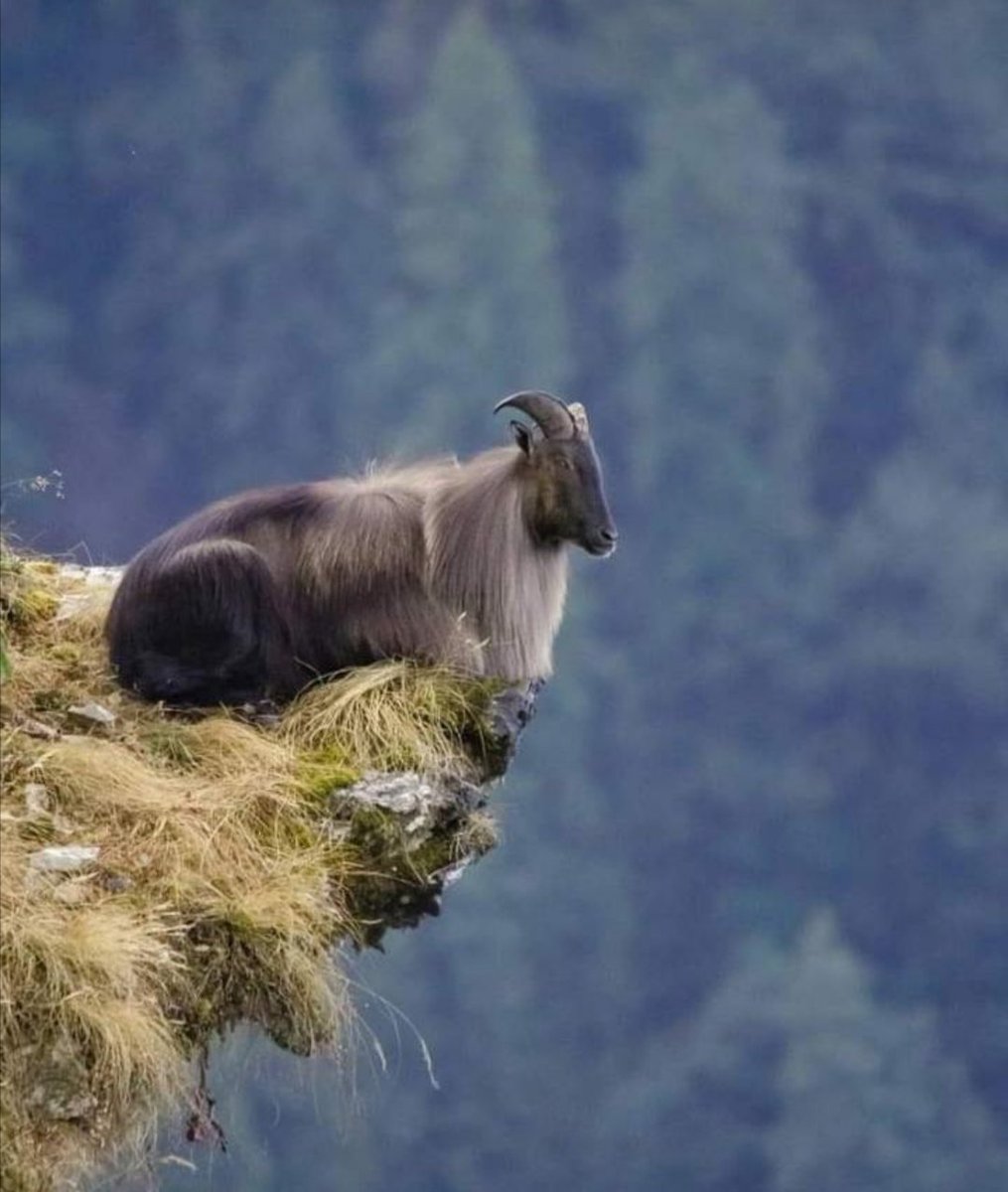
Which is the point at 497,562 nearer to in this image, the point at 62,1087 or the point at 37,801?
the point at 37,801

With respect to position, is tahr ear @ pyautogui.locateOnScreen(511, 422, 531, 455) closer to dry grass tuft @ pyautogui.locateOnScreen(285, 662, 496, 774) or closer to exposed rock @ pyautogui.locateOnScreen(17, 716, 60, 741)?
dry grass tuft @ pyautogui.locateOnScreen(285, 662, 496, 774)

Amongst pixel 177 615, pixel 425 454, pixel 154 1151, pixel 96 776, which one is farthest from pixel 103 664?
pixel 154 1151

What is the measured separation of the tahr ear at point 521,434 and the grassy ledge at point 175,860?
116 cm

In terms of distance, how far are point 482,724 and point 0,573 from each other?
212 cm

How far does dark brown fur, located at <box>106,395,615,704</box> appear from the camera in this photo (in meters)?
8.62

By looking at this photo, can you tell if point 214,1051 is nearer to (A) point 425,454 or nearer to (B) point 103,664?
(B) point 103,664

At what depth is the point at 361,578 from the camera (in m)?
8.97

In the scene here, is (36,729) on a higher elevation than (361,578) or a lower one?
lower

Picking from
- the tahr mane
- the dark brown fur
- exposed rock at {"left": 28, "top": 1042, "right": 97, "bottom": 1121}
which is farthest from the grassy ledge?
the tahr mane

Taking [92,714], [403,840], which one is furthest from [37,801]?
[403,840]

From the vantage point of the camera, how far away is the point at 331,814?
7.82m

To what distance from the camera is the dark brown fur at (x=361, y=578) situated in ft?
28.3

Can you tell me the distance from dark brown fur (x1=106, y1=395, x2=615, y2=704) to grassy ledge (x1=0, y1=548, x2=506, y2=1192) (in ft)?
0.70

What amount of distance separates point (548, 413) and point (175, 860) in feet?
9.70
